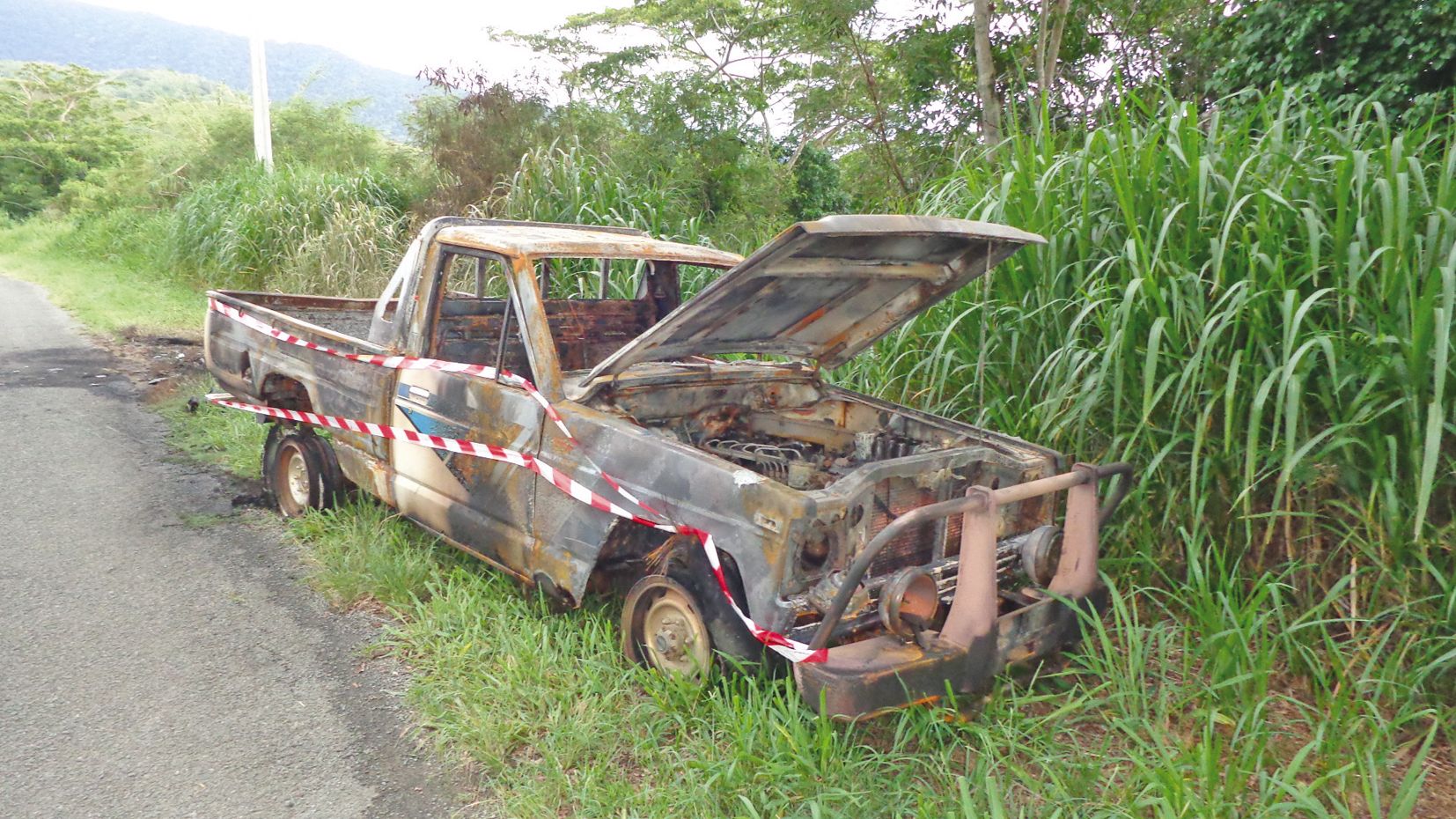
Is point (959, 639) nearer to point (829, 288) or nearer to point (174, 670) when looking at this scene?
point (829, 288)

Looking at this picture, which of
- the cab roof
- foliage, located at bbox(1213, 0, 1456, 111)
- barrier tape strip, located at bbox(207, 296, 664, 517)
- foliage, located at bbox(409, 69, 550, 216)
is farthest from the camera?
foliage, located at bbox(409, 69, 550, 216)

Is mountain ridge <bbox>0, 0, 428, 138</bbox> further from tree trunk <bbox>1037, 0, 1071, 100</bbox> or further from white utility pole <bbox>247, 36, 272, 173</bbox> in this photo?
tree trunk <bbox>1037, 0, 1071, 100</bbox>

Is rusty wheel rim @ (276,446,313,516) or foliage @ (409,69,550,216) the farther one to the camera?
foliage @ (409,69,550,216)

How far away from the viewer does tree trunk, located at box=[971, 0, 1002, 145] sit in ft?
30.7

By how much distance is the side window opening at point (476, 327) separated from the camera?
4.26m

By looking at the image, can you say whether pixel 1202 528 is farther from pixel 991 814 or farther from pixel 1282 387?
pixel 991 814

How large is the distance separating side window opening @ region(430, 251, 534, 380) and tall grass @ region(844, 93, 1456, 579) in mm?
1929

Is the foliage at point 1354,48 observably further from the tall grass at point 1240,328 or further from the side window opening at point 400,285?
the side window opening at point 400,285

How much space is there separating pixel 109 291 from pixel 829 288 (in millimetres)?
12800

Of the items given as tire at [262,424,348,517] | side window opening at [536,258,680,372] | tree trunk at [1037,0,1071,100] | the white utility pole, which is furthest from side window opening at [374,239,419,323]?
the white utility pole

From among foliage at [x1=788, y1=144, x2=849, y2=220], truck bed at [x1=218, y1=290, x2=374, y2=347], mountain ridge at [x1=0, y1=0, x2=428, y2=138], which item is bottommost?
truck bed at [x1=218, y1=290, x2=374, y2=347]

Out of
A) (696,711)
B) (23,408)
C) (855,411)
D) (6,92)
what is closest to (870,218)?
(855,411)

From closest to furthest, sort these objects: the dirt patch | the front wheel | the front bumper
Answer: the front bumper
the front wheel
the dirt patch

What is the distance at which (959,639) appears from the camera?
2959mm
